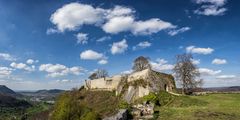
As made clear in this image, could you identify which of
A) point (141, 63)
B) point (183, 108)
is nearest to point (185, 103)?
point (183, 108)

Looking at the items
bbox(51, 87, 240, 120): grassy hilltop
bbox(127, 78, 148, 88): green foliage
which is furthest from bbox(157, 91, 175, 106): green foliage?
bbox(127, 78, 148, 88): green foliage

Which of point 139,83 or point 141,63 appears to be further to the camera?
point 141,63

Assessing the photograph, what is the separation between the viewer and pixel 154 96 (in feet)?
165

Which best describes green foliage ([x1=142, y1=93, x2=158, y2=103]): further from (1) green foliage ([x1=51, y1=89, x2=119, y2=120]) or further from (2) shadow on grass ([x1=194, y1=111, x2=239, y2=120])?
(2) shadow on grass ([x1=194, y1=111, x2=239, y2=120])

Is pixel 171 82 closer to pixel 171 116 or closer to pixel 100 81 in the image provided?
pixel 171 116

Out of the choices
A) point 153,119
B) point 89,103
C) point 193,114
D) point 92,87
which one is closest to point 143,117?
point 153,119

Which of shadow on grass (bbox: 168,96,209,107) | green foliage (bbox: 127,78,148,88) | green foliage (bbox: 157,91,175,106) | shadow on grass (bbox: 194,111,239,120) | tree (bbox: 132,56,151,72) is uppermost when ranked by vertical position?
tree (bbox: 132,56,151,72)

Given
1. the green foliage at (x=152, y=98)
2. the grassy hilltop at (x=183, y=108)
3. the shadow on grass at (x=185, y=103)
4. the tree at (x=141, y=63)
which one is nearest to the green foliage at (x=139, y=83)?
the grassy hilltop at (x=183, y=108)

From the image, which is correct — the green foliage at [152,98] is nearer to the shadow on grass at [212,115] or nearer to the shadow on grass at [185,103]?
the shadow on grass at [185,103]

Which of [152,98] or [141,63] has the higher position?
[141,63]

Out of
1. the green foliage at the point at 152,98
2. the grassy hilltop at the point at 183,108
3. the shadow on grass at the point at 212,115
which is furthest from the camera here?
the green foliage at the point at 152,98

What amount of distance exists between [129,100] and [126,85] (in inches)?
309

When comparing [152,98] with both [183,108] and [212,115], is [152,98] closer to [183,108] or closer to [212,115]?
[183,108]

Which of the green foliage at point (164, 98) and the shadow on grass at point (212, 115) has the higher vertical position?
the green foliage at point (164, 98)
